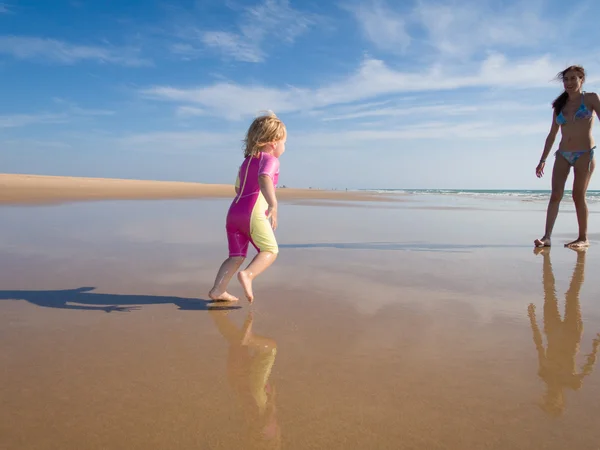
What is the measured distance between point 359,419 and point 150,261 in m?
3.21

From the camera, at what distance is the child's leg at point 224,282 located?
2.81m

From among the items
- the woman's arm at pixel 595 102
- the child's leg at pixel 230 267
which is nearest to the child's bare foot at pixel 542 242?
the woman's arm at pixel 595 102

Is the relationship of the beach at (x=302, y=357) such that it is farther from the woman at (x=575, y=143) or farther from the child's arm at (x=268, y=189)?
the woman at (x=575, y=143)

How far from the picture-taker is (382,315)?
8.31 ft

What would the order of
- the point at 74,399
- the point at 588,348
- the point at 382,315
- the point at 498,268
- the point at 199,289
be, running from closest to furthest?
1. the point at 74,399
2. the point at 588,348
3. the point at 382,315
4. the point at 199,289
5. the point at 498,268

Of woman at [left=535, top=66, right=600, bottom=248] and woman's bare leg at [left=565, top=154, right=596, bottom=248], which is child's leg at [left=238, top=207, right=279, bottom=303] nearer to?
woman at [left=535, top=66, right=600, bottom=248]

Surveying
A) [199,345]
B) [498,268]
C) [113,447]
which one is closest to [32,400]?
[113,447]

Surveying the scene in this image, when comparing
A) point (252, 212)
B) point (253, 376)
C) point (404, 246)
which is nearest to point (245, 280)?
point (252, 212)

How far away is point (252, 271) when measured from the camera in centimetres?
275

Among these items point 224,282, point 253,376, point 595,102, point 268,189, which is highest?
point 595,102

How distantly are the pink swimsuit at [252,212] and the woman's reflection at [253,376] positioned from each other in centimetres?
60

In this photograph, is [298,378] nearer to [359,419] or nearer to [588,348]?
[359,419]

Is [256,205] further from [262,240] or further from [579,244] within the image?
[579,244]

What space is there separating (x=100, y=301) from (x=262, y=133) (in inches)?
61.5
